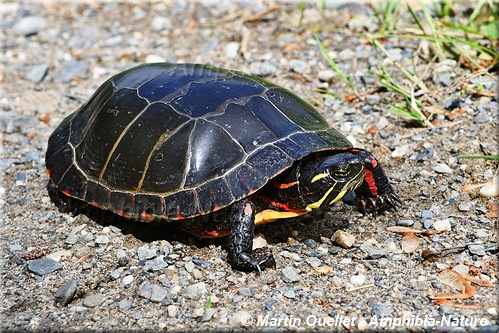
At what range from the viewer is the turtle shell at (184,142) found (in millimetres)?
4328

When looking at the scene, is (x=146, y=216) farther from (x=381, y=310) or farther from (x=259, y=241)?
(x=381, y=310)

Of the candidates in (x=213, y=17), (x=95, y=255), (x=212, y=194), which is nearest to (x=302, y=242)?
(x=212, y=194)

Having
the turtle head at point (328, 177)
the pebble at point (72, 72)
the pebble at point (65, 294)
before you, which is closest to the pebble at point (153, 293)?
the pebble at point (65, 294)

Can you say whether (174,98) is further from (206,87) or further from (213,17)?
(213,17)

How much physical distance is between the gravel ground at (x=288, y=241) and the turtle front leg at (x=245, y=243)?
4.0 inches

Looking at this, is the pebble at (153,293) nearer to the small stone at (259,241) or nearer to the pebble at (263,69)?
the small stone at (259,241)

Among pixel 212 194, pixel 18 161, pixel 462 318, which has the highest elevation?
pixel 212 194

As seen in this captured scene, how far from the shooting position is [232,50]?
7.44 m

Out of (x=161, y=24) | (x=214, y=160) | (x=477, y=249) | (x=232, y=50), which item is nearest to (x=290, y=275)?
(x=214, y=160)

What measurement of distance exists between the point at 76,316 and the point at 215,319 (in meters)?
0.93

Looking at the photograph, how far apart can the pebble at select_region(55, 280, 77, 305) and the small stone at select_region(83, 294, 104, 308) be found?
0.10 meters

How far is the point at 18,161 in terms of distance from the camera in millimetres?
6043

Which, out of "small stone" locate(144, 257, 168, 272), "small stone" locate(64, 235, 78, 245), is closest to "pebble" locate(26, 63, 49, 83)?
"small stone" locate(64, 235, 78, 245)

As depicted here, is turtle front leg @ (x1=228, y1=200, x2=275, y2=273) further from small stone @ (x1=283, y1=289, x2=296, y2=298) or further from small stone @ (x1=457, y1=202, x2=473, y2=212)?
small stone @ (x1=457, y1=202, x2=473, y2=212)
